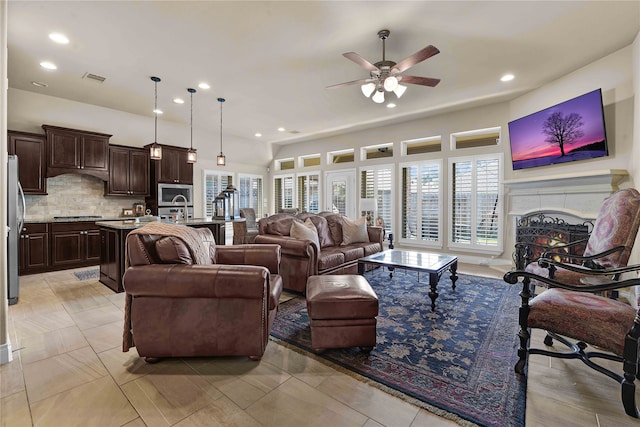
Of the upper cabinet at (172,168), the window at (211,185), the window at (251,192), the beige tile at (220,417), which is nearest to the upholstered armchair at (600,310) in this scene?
the beige tile at (220,417)

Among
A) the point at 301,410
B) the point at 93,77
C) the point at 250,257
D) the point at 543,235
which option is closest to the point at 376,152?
the point at 543,235

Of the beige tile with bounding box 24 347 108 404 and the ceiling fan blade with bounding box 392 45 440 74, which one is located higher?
the ceiling fan blade with bounding box 392 45 440 74

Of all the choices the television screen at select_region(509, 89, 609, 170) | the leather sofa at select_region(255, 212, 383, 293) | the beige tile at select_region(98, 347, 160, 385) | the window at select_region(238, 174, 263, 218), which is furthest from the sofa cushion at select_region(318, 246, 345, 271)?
the window at select_region(238, 174, 263, 218)

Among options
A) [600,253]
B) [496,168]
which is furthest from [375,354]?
[496,168]

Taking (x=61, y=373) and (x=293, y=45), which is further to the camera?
(x=293, y=45)

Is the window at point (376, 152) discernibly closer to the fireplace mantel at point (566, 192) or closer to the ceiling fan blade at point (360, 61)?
the fireplace mantel at point (566, 192)

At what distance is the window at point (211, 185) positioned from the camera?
7418 millimetres

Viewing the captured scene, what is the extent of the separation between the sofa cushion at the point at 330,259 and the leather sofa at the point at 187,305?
163 cm

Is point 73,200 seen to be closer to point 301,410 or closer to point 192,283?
point 192,283

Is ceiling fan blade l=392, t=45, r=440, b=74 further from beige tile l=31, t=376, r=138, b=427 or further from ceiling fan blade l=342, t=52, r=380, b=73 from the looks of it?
beige tile l=31, t=376, r=138, b=427

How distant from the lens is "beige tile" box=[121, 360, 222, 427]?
1.55 m

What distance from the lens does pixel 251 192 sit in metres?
8.69

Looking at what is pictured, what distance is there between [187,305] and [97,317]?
1.67 metres

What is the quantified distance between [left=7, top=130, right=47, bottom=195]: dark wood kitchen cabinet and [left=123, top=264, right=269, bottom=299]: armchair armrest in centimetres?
444
